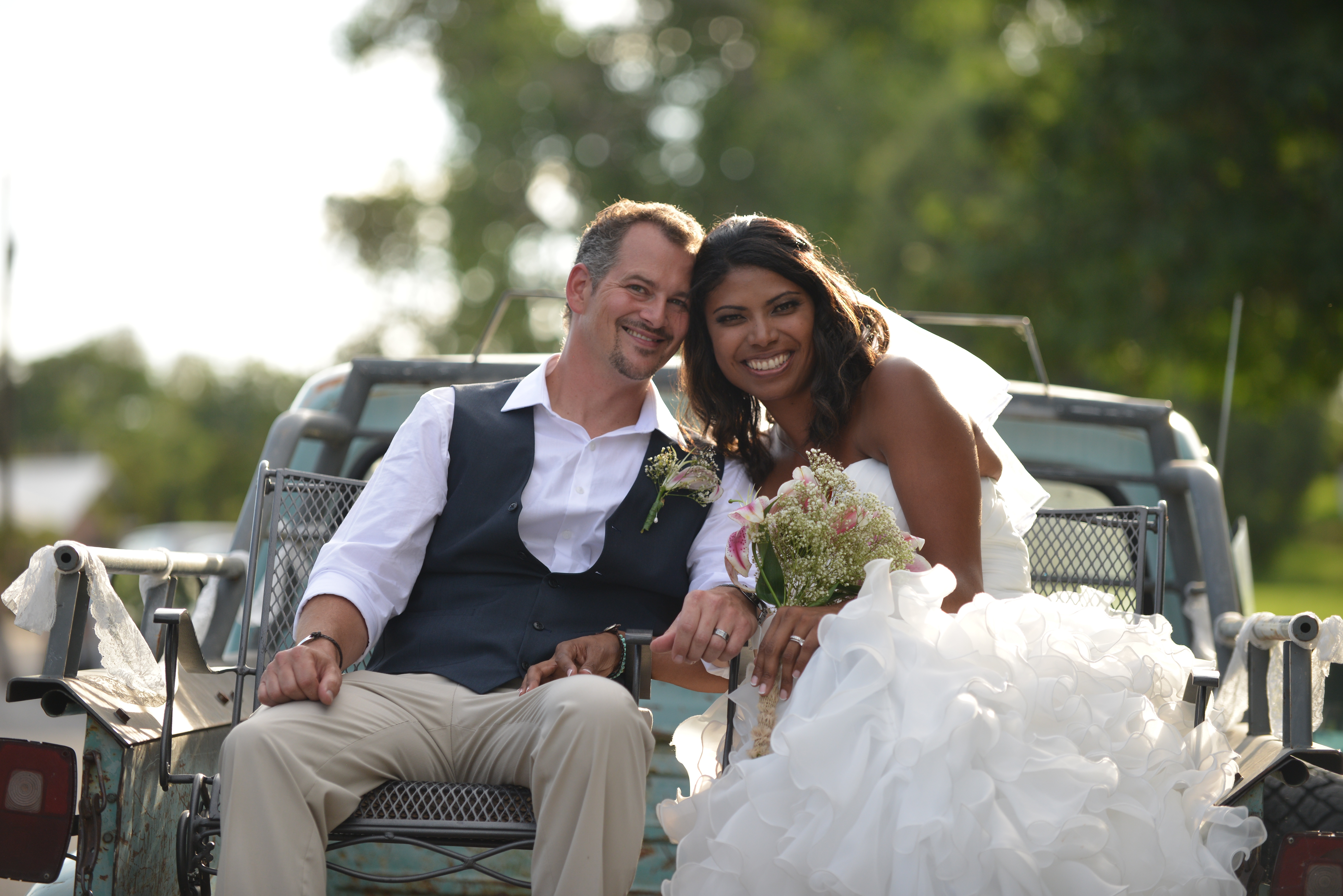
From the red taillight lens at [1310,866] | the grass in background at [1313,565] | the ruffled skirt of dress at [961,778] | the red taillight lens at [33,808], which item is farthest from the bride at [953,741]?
the grass in background at [1313,565]

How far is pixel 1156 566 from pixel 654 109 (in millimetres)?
25681

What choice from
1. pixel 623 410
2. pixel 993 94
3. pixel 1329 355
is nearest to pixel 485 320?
pixel 993 94

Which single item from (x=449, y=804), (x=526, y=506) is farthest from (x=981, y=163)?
(x=449, y=804)

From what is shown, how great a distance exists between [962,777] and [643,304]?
5.46 feet

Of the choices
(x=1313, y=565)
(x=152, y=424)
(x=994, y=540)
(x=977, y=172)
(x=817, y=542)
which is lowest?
(x=1313, y=565)

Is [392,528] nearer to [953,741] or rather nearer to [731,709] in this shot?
[731,709]

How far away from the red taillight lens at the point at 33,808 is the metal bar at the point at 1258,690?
2707mm

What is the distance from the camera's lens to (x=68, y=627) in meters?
2.74

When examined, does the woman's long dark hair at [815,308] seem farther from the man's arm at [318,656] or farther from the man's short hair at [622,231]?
the man's arm at [318,656]

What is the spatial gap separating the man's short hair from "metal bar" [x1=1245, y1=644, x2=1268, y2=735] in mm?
1815

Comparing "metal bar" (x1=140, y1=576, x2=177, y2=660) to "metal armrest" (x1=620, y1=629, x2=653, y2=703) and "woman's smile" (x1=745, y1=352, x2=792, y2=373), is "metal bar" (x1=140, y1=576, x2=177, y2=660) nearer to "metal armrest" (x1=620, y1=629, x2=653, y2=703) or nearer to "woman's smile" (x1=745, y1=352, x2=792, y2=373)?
"metal armrest" (x1=620, y1=629, x2=653, y2=703)

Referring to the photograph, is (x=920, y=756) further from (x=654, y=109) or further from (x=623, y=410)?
(x=654, y=109)

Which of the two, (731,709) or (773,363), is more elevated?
(773,363)

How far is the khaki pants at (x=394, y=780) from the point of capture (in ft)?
8.43
